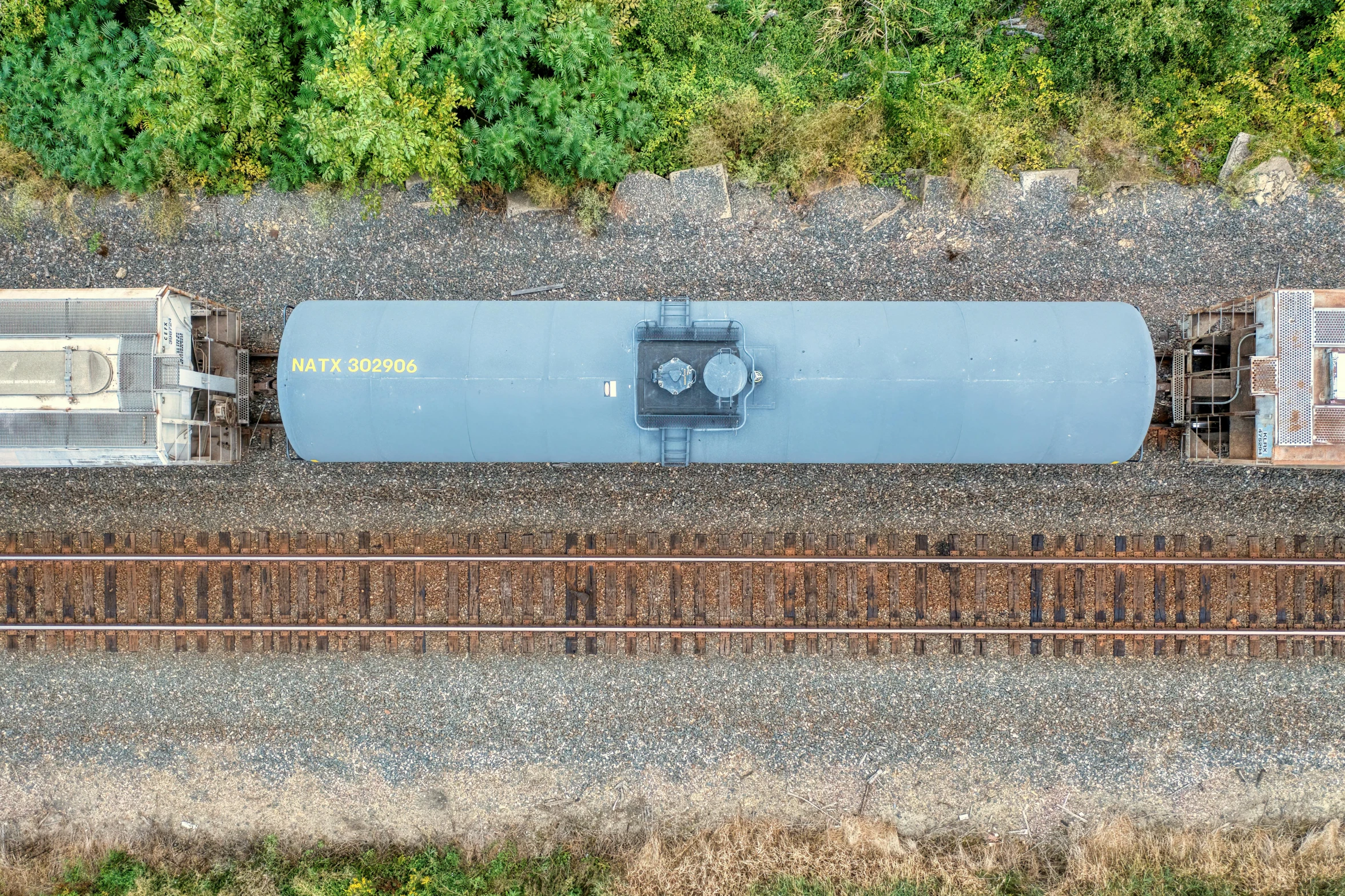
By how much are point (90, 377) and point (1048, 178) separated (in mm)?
14039

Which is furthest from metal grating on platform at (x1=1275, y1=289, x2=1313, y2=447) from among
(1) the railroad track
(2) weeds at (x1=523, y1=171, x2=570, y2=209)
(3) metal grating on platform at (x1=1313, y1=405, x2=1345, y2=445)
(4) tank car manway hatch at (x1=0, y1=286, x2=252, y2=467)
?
(4) tank car manway hatch at (x1=0, y1=286, x2=252, y2=467)

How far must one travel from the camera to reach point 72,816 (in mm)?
11375

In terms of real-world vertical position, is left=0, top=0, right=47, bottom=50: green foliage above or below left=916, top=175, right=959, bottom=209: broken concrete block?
above

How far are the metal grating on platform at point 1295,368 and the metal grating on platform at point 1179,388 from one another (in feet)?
3.96

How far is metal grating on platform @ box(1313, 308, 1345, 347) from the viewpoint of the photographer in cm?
920

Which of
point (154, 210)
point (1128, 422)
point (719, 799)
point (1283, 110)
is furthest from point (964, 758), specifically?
point (154, 210)

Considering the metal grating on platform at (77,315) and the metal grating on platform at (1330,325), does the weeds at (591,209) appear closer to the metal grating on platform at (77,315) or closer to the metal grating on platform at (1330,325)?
the metal grating on platform at (77,315)

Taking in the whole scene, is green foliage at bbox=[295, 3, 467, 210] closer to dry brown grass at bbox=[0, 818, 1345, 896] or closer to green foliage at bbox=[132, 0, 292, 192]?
green foliage at bbox=[132, 0, 292, 192]

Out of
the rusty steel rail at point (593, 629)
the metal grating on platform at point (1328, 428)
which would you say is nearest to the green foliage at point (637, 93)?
the metal grating on platform at point (1328, 428)

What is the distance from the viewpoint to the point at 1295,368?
9.28 meters

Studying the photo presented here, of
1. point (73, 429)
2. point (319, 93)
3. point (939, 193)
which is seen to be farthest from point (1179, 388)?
point (73, 429)

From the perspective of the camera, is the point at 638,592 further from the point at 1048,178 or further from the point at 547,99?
the point at 1048,178

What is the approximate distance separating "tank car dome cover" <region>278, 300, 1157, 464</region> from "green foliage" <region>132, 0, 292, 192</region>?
395 cm

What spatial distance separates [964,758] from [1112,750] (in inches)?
89.7
